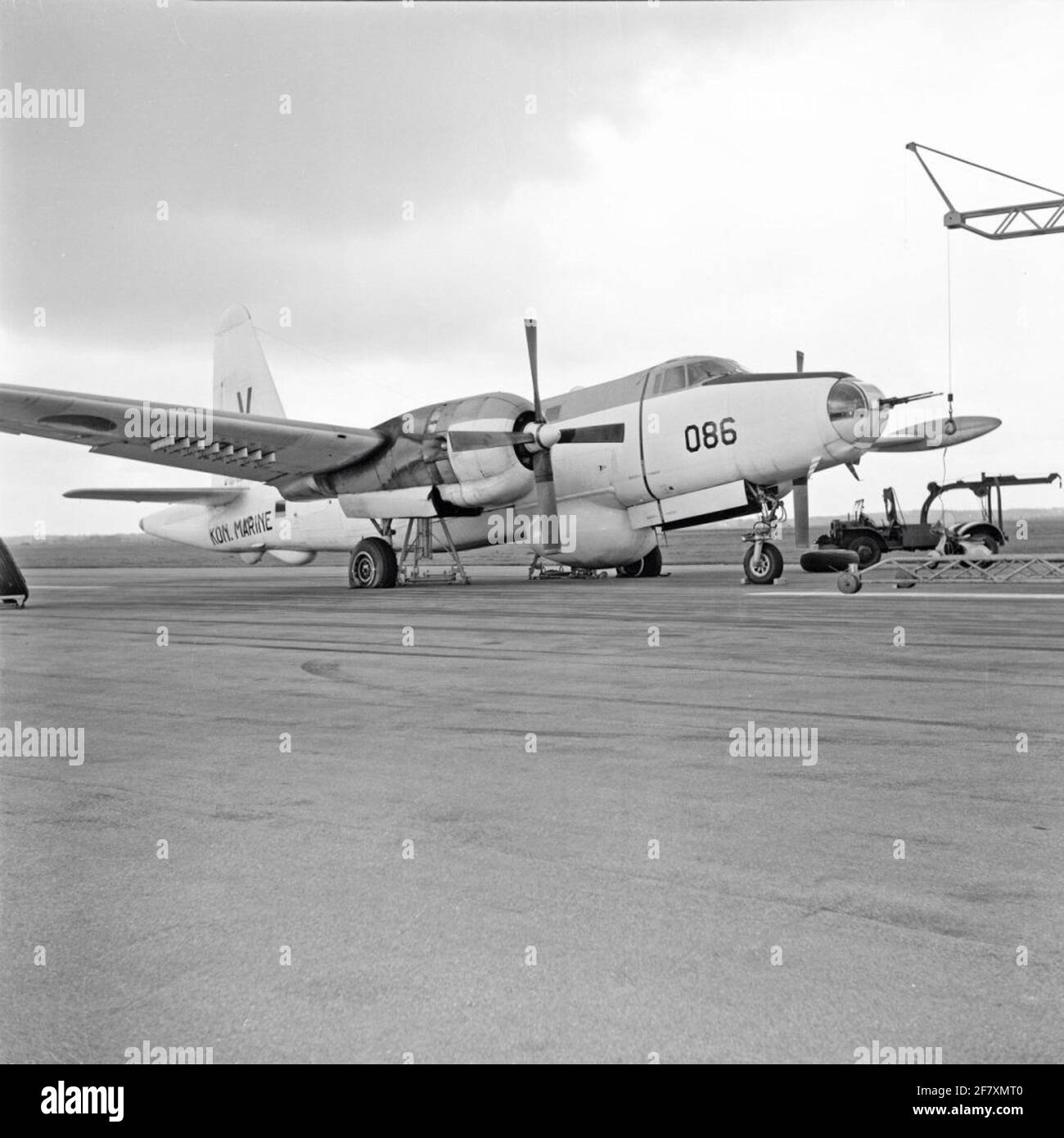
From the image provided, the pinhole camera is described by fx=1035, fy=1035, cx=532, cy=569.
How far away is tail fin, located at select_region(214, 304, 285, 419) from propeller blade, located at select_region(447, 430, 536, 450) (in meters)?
9.62

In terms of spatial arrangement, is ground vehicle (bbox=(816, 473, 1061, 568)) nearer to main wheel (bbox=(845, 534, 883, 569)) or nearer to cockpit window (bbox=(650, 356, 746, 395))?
main wheel (bbox=(845, 534, 883, 569))

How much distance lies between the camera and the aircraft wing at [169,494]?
32.2 metres

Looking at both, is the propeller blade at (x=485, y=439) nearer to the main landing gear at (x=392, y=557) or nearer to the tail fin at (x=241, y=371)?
the main landing gear at (x=392, y=557)

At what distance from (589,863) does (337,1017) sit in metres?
1.46

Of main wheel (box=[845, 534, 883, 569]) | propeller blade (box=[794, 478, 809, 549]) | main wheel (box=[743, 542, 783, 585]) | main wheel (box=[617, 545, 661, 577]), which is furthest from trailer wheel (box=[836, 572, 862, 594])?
propeller blade (box=[794, 478, 809, 549])

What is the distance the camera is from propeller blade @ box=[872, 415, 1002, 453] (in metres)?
28.6

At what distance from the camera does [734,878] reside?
Answer: 375 cm

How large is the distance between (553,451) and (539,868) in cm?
2133

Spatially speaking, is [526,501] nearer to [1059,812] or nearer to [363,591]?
[363,591]

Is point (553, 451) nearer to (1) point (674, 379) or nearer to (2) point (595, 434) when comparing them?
(2) point (595, 434)

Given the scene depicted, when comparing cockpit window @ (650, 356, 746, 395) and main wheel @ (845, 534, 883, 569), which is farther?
main wheel @ (845, 534, 883, 569)
